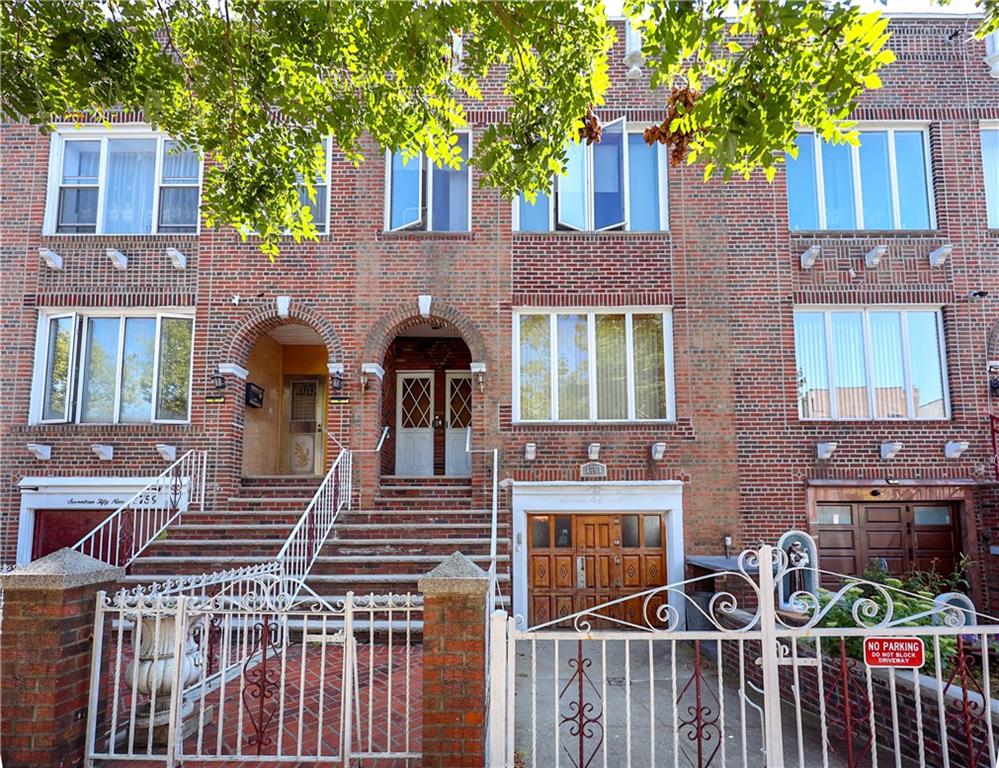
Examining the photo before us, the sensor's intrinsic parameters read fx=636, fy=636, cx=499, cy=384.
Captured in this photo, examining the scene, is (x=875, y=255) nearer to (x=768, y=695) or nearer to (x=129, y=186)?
(x=768, y=695)

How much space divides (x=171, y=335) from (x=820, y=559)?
11.0m

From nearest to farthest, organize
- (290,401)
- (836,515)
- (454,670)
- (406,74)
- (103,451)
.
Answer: (454,670)
(406,74)
(103,451)
(836,515)
(290,401)

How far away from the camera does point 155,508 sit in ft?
31.4

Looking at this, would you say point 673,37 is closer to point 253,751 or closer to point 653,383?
point 253,751

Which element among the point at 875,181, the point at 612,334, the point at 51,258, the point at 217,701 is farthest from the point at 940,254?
the point at 51,258

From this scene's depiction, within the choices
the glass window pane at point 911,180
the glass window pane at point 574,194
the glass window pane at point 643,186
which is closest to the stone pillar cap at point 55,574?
the glass window pane at point 574,194

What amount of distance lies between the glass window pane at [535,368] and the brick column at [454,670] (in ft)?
21.5

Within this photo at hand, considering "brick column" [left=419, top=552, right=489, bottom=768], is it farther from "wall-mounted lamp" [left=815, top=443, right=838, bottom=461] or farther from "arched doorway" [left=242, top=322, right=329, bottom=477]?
"arched doorway" [left=242, top=322, right=329, bottom=477]

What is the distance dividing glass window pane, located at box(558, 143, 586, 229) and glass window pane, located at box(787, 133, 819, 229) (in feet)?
11.2

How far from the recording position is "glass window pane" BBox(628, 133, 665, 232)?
10742mm

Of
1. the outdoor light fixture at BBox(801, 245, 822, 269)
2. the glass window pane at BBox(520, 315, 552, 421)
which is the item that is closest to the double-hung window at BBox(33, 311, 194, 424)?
the glass window pane at BBox(520, 315, 552, 421)

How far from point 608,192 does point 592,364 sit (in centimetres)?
295

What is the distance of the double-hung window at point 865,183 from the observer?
10609 millimetres

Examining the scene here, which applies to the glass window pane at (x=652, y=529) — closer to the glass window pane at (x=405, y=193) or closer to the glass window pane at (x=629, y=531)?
the glass window pane at (x=629, y=531)
